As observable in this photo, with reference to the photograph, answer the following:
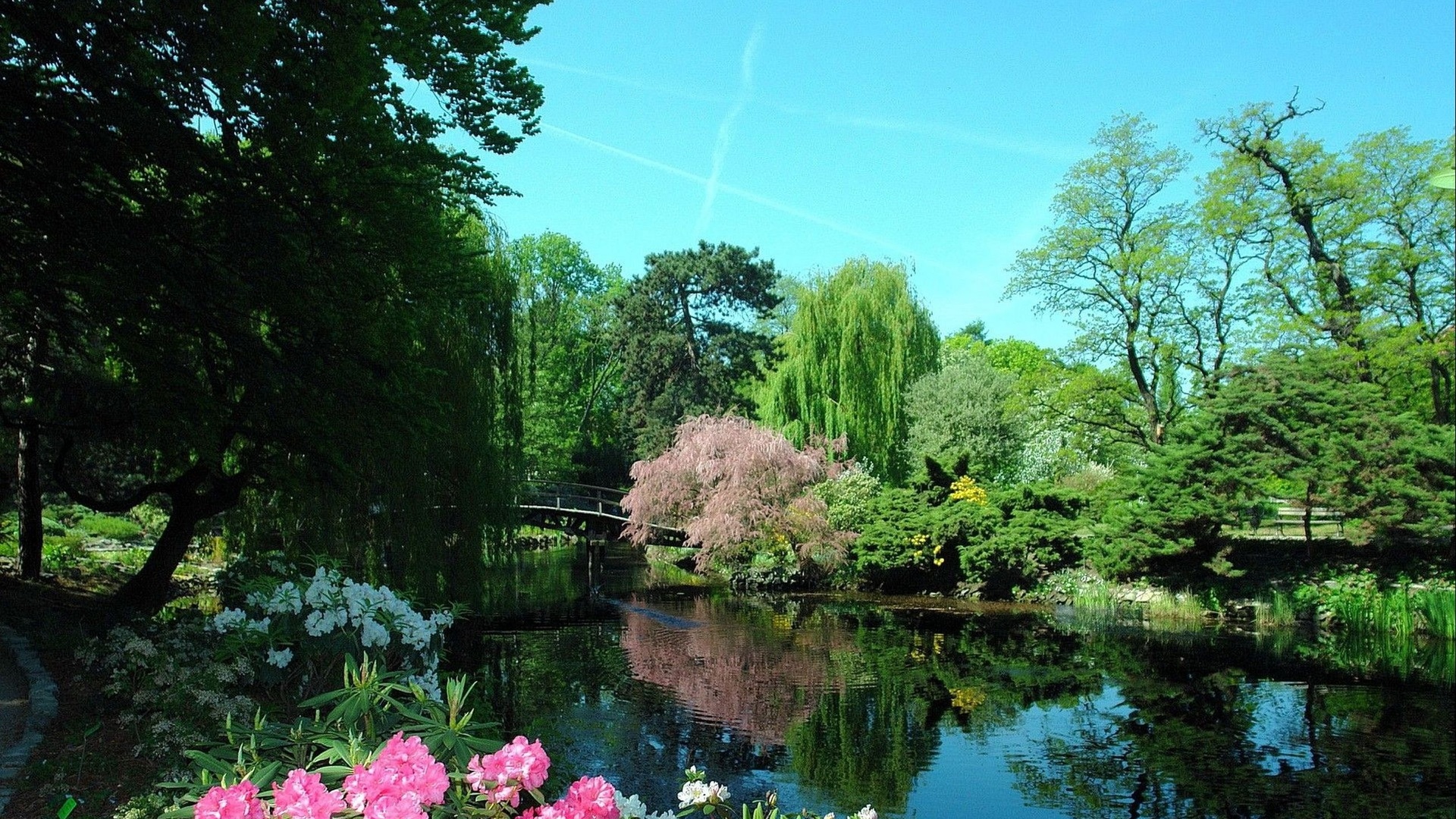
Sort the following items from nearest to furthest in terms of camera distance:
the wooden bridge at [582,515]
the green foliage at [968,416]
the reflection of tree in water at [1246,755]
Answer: the reflection of tree in water at [1246,755], the wooden bridge at [582,515], the green foliage at [968,416]

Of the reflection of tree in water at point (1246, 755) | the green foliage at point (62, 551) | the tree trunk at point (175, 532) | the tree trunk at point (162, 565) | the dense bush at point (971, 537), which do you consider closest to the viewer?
the reflection of tree in water at point (1246, 755)

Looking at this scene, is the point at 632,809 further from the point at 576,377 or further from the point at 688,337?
the point at 576,377

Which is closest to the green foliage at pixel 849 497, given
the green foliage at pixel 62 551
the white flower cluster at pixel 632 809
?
the green foliage at pixel 62 551

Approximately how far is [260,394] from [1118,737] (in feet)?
28.8

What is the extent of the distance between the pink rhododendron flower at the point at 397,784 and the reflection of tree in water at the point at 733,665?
794 cm

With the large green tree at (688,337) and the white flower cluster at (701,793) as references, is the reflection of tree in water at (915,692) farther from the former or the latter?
the large green tree at (688,337)

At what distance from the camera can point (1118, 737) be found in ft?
33.1

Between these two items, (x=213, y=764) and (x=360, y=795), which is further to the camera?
(x=213, y=764)

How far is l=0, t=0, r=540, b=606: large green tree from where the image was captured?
6426mm

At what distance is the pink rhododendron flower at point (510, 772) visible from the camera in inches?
102

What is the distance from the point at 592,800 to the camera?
8.30ft

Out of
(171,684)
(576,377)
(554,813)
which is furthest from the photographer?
(576,377)

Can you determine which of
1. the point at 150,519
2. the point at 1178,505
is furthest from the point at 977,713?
the point at 150,519

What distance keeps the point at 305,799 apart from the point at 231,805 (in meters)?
0.18
